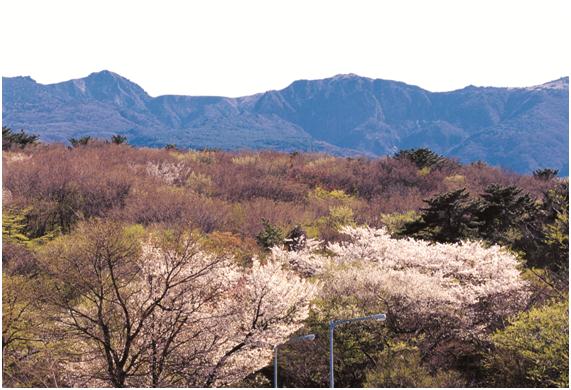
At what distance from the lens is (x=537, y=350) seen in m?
25.9

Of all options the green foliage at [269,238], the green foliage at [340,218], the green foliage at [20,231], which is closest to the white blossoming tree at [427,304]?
the green foliage at [269,238]

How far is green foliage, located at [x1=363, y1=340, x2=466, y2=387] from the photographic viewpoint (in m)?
27.0

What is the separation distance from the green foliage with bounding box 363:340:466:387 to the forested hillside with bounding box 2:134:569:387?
8 cm

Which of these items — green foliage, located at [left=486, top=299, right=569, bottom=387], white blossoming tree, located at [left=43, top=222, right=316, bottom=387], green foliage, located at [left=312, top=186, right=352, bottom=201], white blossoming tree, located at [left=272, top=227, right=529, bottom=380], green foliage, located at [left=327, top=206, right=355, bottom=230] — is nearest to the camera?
white blossoming tree, located at [left=43, top=222, right=316, bottom=387]

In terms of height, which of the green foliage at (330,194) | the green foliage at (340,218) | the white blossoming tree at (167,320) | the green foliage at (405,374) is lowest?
the green foliage at (330,194)

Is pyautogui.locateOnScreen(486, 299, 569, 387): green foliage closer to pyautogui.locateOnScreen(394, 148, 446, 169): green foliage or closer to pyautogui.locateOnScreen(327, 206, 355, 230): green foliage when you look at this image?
pyautogui.locateOnScreen(327, 206, 355, 230): green foliage

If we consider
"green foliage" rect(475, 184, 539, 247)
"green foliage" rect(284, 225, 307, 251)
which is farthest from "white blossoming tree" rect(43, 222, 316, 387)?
"green foliage" rect(475, 184, 539, 247)

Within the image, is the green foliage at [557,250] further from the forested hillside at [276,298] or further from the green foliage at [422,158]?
the green foliage at [422,158]

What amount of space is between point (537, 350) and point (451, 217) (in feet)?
80.9

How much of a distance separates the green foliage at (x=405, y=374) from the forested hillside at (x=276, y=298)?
8cm

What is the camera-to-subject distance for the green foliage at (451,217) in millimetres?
49500

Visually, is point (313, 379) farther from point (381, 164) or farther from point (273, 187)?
point (381, 164)

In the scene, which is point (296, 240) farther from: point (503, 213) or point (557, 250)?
point (557, 250)

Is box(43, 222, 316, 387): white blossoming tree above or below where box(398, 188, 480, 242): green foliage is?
above
